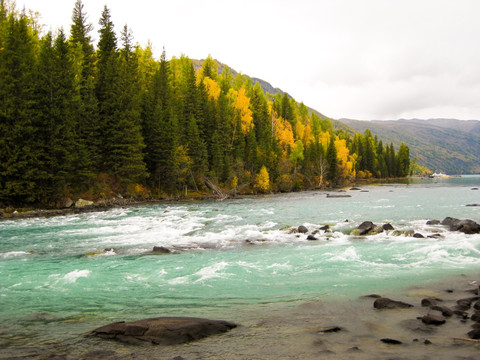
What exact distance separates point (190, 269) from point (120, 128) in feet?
130

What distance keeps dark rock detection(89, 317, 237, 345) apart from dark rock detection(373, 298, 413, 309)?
4.33 m

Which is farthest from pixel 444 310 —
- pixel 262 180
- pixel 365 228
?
pixel 262 180

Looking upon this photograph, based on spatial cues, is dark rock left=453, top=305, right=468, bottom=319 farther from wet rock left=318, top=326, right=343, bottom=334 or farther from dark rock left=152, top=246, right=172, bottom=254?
dark rock left=152, top=246, right=172, bottom=254

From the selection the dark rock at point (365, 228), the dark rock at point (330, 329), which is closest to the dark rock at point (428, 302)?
the dark rock at point (330, 329)

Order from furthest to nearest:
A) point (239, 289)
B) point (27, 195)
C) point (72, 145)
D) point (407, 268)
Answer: point (72, 145) → point (27, 195) → point (407, 268) → point (239, 289)

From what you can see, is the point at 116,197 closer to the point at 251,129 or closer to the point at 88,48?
the point at 88,48

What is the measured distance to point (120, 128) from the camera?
160ft

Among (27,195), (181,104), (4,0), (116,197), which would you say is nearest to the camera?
(27,195)

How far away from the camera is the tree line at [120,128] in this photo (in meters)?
36.6

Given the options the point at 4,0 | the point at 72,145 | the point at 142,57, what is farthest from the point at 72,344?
the point at 142,57

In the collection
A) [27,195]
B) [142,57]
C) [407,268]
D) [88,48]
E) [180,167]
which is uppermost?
[142,57]

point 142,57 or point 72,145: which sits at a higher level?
point 142,57

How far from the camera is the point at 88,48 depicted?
56.2m

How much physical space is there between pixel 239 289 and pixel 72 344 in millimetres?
5701
